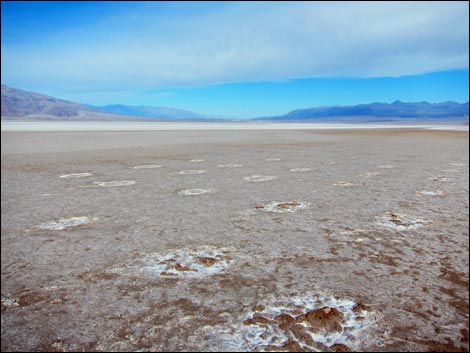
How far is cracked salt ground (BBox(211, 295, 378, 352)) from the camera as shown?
2.71 meters

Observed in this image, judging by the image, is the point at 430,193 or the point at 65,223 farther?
the point at 430,193

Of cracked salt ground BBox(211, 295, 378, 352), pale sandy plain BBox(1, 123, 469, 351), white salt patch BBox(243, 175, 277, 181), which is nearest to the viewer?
cracked salt ground BBox(211, 295, 378, 352)

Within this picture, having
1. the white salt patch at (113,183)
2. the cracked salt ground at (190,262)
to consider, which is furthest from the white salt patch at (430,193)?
the white salt patch at (113,183)

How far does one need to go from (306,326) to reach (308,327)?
0.7 inches

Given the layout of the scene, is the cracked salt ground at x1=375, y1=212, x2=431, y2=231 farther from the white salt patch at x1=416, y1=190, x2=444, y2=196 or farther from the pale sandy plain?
the white salt patch at x1=416, y1=190, x2=444, y2=196

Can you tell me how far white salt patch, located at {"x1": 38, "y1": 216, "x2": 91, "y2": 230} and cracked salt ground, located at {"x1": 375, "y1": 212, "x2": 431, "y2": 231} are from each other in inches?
173

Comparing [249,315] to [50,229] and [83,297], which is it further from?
[50,229]

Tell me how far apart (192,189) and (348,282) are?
5297mm

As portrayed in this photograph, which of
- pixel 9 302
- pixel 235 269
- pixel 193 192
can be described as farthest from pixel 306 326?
pixel 193 192

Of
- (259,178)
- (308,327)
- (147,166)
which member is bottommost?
(147,166)

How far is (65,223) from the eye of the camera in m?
5.81

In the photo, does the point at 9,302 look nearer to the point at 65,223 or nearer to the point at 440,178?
the point at 65,223

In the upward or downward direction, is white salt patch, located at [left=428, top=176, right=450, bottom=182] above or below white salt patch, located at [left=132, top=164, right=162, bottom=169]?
above

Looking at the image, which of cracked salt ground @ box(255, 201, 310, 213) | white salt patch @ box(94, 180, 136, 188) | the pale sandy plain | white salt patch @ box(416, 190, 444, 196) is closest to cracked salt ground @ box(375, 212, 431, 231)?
the pale sandy plain
